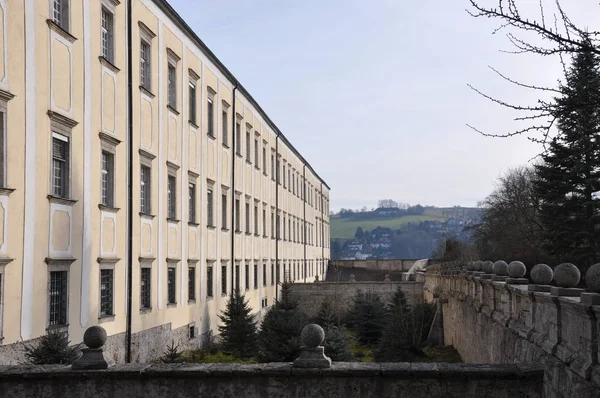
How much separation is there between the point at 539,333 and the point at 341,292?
34.1m

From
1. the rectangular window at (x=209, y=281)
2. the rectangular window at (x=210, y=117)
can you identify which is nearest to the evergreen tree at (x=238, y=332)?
the rectangular window at (x=209, y=281)

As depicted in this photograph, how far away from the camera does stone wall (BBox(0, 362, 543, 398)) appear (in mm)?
8805

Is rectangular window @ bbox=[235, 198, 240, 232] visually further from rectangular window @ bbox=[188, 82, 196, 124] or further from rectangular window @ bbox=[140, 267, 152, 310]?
rectangular window @ bbox=[140, 267, 152, 310]

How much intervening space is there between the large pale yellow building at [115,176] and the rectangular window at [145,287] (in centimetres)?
4

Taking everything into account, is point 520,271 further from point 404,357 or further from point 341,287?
point 341,287

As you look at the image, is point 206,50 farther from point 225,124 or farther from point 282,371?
point 282,371

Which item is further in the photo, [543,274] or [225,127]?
[225,127]

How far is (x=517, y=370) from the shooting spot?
8836mm

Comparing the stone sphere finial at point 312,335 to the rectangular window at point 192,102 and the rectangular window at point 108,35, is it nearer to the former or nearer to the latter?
the rectangular window at point 108,35

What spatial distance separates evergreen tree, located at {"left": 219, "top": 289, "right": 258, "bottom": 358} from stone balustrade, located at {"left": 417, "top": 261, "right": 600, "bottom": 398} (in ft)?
28.7

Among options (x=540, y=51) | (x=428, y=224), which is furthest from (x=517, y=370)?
(x=428, y=224)

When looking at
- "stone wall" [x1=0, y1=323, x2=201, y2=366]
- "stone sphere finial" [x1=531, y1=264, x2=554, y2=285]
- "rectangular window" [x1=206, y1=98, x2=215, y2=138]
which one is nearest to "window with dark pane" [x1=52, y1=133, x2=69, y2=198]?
"stone wall" [x1=0, y1=323, x2=201, y2=366]

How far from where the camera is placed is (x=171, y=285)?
22.9 m

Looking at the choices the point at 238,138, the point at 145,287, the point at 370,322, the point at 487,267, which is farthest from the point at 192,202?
the point at 370,322
